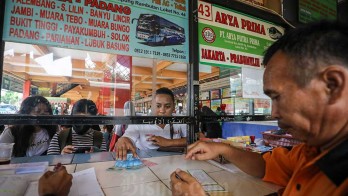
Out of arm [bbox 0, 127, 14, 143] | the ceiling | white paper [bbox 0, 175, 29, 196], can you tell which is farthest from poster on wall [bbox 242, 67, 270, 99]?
arm [bbox 0, 127, 14, 143]

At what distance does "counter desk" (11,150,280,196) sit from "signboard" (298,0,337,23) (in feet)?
6.26

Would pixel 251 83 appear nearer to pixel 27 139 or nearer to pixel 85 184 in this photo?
pixel 85 184

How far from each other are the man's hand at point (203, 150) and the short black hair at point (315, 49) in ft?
2.29

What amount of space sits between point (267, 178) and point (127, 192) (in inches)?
29.3

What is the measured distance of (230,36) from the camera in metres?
1.78

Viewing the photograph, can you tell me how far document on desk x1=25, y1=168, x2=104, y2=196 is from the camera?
0.86 metres

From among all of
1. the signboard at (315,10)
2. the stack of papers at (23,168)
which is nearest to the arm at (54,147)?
the stack of papers at (23,168)

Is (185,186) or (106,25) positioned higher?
(106,25)

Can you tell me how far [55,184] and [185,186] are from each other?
52cm

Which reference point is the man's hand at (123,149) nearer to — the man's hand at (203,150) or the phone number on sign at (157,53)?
the man's hand at (203,150)

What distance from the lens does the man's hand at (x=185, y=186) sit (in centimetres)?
72

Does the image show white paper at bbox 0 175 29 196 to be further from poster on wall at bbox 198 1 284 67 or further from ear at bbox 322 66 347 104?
poster on wall at bbox 198 1 284 67

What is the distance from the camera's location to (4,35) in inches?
44.3

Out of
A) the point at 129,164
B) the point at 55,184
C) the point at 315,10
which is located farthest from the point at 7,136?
the point at 315,10
